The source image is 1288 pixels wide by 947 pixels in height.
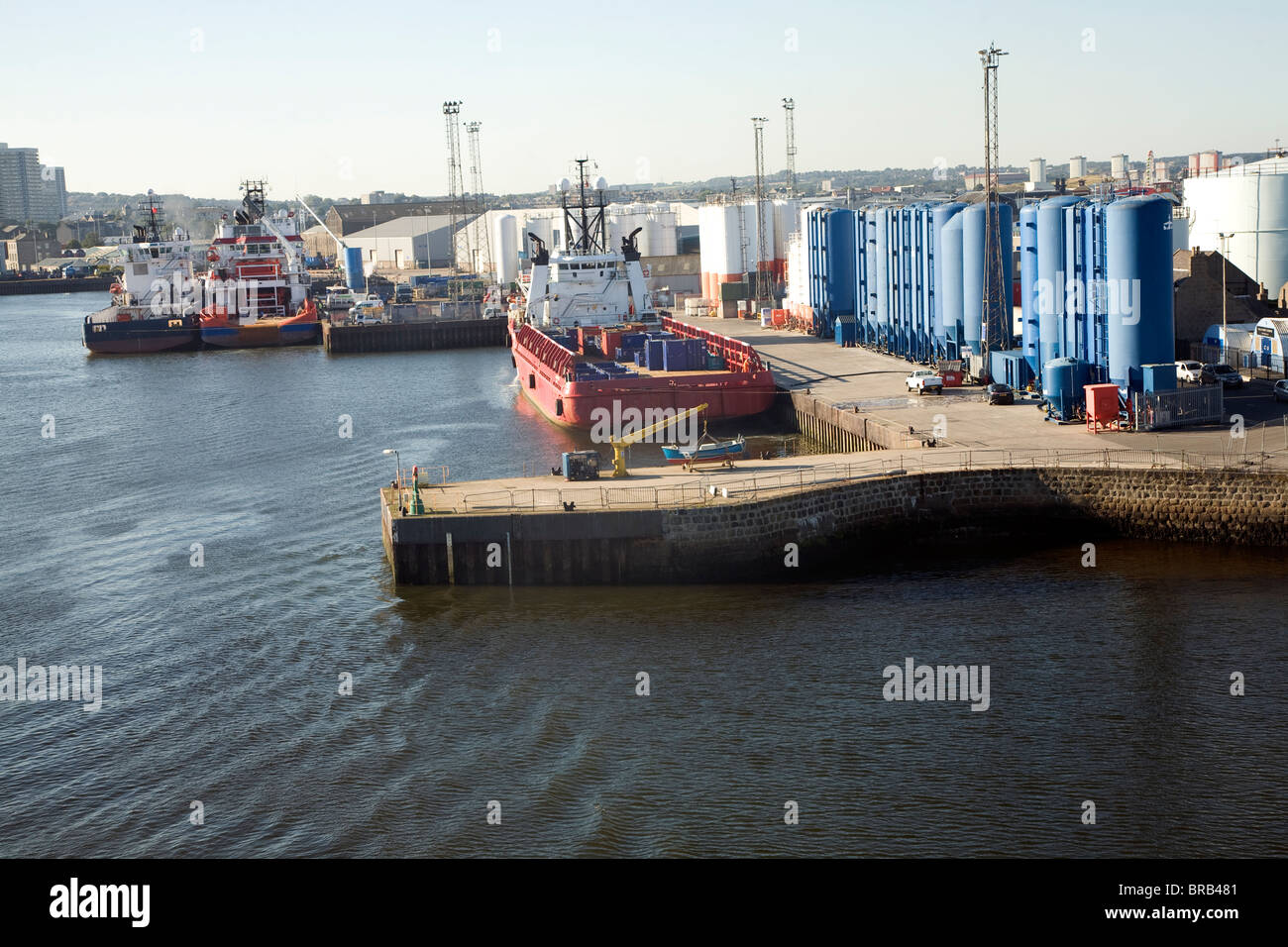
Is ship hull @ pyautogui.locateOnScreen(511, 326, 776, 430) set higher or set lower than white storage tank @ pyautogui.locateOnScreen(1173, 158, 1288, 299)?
lower

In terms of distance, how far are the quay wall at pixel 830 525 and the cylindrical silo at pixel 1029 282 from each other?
1294 centimetres

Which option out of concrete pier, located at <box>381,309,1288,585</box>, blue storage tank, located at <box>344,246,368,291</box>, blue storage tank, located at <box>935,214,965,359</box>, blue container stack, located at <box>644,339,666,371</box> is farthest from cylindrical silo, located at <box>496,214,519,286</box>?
concrete pier, located at <box>381,309,1288,585</box>

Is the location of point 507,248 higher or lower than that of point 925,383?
higher

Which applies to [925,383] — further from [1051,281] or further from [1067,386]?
[1067,386]

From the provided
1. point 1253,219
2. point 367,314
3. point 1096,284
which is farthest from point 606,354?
point 367,314

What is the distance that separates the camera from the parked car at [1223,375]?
44.5 meters

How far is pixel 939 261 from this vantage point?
56.3 meters

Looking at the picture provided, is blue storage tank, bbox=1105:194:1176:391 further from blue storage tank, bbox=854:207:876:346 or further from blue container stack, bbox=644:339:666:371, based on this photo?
blue storage tank, bbox=854:207:876:346

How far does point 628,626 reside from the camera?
2933 cm

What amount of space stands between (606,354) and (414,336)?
118ft

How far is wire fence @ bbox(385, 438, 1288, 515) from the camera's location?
33188 millimetres

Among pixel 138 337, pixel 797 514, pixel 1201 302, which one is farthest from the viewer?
pixel 138 337

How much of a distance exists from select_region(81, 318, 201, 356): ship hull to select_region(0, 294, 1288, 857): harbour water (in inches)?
2386

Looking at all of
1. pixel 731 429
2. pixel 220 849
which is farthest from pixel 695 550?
pixel 731 429
